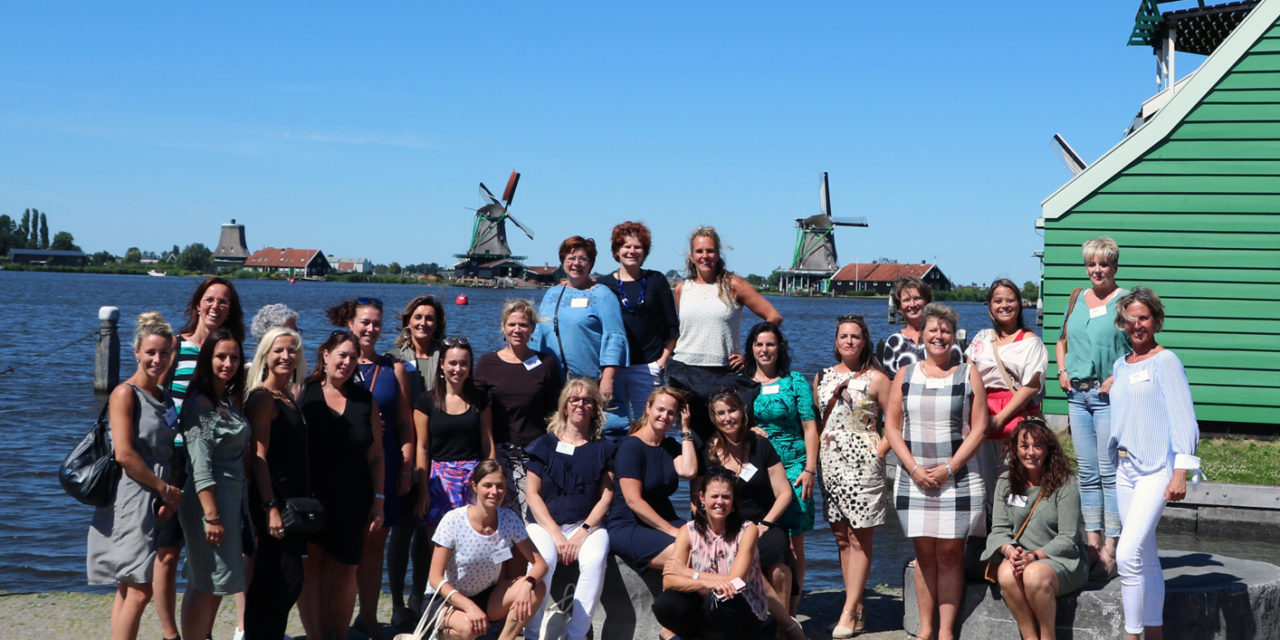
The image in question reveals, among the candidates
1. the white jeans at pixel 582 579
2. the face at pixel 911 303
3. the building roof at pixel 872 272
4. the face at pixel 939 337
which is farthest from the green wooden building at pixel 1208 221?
the building roof at pixel 872 272

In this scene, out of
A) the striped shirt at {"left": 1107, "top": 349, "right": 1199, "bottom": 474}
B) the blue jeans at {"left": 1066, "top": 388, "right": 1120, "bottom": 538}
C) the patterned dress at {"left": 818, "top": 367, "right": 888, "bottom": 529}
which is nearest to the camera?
the striped shirt at {"left": 1107, "top": 349, "right": 1199, "bottom": 474}

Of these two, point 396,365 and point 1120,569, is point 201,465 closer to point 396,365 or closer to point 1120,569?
point 396,365

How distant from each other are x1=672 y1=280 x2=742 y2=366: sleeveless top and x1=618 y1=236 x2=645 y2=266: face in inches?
13.2

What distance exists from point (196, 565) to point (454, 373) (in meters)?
1.50

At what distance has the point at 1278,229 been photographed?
9953 mm

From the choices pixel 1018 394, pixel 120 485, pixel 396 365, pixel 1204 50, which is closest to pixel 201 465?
pixel 120 485

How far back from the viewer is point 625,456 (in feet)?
16.9

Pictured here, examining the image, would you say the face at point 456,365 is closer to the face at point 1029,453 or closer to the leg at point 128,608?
the leg at point 128,608

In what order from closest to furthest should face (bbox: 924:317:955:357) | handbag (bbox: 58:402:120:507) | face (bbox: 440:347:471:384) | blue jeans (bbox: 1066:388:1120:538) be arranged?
handbag (bbox: 58:402:120:507), face (bbox: 924:317:955:357), face (bbox: 440:347:471:384), blue jeans (bbox: 1066:388:1120:538)

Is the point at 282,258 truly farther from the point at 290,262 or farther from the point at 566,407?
the point at 566,407

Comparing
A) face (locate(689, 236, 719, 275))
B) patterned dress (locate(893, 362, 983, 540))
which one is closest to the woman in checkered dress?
patterned dress (locate(893, 362, 983, 540))

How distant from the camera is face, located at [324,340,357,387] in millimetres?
4762

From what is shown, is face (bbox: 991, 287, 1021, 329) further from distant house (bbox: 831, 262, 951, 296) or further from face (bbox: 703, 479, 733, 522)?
distant house (bbox: 831, 262, 951, 296)

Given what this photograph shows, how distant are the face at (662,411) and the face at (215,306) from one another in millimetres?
2064
